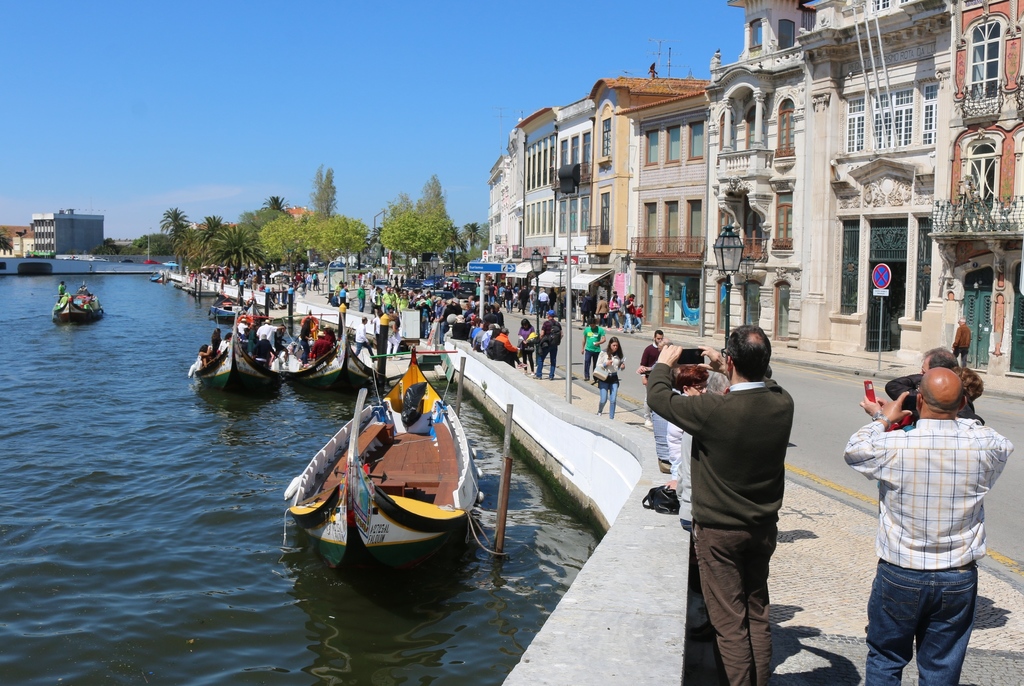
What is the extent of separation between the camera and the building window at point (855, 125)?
3005cm

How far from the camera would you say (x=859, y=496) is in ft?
37.6

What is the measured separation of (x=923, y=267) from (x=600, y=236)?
20571mm

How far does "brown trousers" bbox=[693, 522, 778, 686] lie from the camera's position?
489 cm

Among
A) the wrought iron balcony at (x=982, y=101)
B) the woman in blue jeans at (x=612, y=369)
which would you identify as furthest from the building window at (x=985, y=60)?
the woman in blue jeans at (x=612, y=369)

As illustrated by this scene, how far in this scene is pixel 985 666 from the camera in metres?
5.98

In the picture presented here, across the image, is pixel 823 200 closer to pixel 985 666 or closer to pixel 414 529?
pixel 414 529

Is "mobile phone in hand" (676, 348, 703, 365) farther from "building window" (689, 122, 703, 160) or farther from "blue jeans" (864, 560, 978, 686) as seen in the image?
"building window" (689, 122, 703, 160)

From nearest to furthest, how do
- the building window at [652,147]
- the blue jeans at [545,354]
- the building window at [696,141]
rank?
the blue jeans at [545,354], the building window at [696,141], the building window at [652,147]

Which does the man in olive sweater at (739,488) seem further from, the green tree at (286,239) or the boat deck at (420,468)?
the green tree at (286,239)

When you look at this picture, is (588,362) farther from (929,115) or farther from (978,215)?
(929,115)

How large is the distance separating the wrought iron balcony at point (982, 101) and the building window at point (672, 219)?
1650 centimetres

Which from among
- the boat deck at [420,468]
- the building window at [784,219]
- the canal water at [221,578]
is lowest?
the canal water at [221,578]

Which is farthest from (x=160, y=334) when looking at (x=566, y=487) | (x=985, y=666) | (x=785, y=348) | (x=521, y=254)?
(x=985, y=666)

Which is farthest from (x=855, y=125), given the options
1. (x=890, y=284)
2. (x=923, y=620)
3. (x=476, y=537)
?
(x=923, y=620)
